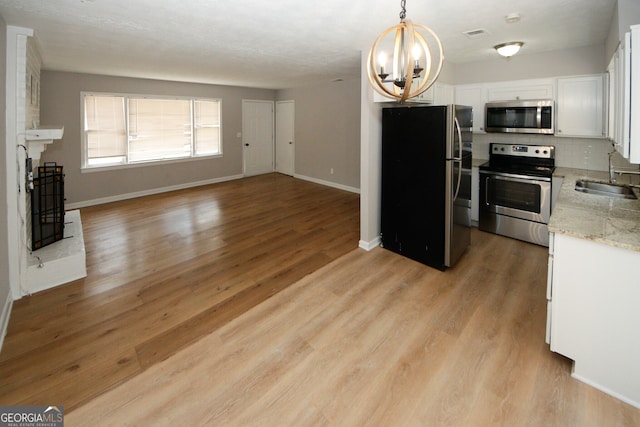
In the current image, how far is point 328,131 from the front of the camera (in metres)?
7.63

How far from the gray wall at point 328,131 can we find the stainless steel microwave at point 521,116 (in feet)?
9.61

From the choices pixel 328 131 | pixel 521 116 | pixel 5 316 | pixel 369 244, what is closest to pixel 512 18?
pixel 521 116

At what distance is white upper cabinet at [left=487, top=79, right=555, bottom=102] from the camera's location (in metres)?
4.11

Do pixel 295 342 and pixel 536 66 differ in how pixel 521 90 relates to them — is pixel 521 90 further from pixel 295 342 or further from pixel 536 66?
pixel 295 342

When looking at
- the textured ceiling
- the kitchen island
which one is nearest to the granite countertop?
the kitchen island

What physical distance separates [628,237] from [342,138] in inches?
232

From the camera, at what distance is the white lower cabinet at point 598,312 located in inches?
72.1

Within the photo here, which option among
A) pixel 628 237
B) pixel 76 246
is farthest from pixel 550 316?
pixel 76 246

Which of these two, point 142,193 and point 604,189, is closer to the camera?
point 604,189

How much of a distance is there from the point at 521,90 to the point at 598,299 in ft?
10.9

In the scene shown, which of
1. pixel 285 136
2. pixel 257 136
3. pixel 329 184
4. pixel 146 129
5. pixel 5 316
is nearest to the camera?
pixel 5 316

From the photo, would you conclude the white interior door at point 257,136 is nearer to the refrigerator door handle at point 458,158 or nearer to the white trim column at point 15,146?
the white trim column at point 15,146

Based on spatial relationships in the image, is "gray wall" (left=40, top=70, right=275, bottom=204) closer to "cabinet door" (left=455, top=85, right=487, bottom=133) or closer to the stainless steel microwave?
"cabinet door" (left=455, top=85, right=487, bottom=133)

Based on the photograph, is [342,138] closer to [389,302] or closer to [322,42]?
[322,42]
